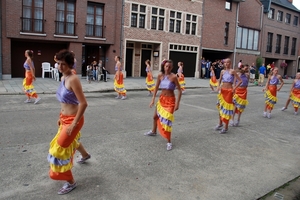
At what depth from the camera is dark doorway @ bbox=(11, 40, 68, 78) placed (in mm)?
19766

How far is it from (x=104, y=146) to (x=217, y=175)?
232cm

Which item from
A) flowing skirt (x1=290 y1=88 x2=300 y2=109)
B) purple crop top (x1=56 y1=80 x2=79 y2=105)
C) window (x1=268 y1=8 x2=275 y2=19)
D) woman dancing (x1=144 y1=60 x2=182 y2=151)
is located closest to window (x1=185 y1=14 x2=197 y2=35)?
window (x1=268 y1=8 x2=275 y2=19)

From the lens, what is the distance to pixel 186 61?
90.8 feet

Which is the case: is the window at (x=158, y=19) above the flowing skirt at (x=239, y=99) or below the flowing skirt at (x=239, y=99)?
above

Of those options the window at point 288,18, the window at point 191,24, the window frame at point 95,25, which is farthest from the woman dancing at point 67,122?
the window at point 288,18

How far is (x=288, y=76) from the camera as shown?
135 feet

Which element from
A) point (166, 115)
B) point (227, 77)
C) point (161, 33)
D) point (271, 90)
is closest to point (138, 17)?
point (161, 33)

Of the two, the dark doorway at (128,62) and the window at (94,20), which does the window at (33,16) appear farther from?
the dark doorway at (128,62)

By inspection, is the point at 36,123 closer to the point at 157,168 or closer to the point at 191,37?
the point at 157,168

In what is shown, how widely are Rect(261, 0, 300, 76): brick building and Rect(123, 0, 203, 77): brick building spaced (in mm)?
12158

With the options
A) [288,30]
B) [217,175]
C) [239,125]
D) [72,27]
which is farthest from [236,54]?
[217,175]

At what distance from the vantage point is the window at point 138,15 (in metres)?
23.2

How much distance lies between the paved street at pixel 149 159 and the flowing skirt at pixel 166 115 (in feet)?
1.17

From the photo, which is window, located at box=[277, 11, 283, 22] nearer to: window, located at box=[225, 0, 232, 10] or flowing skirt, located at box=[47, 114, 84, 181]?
window, located at box=[225, 0, 232, 10]
